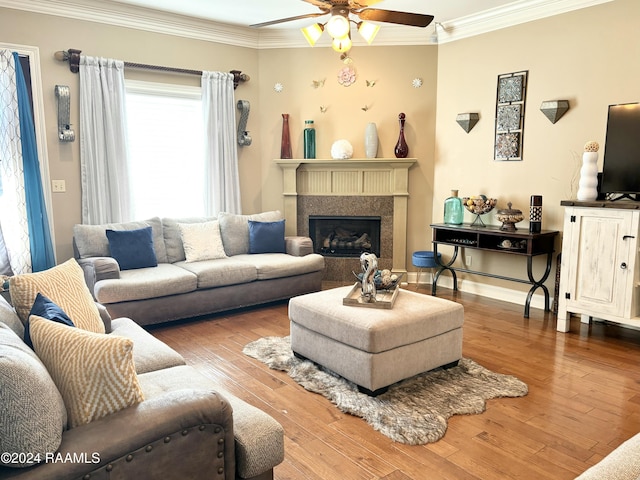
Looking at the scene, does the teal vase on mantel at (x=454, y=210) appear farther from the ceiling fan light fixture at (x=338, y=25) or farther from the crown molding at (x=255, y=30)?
the ceiling fan light fixture at (x=338, y=25)

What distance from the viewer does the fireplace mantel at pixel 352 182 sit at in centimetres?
579

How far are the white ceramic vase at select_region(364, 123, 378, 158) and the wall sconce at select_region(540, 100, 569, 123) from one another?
181 cm

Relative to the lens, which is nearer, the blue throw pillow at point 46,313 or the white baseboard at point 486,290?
the blue throw pillow at point 46,313

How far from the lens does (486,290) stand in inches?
210

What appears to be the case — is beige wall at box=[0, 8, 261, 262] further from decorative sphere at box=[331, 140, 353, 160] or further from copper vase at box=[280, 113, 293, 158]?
decorative sphere at box=[331, 140, 353, 160]

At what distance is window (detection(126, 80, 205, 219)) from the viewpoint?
5.15m

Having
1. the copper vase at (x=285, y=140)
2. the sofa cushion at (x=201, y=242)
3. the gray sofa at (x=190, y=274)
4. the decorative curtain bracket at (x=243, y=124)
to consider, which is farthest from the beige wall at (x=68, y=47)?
the copper vase at (x=285, y=140)

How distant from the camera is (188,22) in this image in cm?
528

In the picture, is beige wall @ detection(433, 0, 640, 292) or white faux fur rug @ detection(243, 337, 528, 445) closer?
white faux fur rug @ detection(243, 337, 528, 445)

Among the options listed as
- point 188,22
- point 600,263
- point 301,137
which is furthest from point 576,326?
point 188,22

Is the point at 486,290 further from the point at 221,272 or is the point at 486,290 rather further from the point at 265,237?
the point at 221,272

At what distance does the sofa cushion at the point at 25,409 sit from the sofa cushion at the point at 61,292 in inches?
35.0

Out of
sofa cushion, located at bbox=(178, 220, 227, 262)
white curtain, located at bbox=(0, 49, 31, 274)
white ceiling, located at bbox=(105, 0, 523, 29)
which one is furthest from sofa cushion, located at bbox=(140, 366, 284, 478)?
white ceiling, located at bbox=(105, 0, 523, 29)

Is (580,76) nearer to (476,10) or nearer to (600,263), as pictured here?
(476,10)
